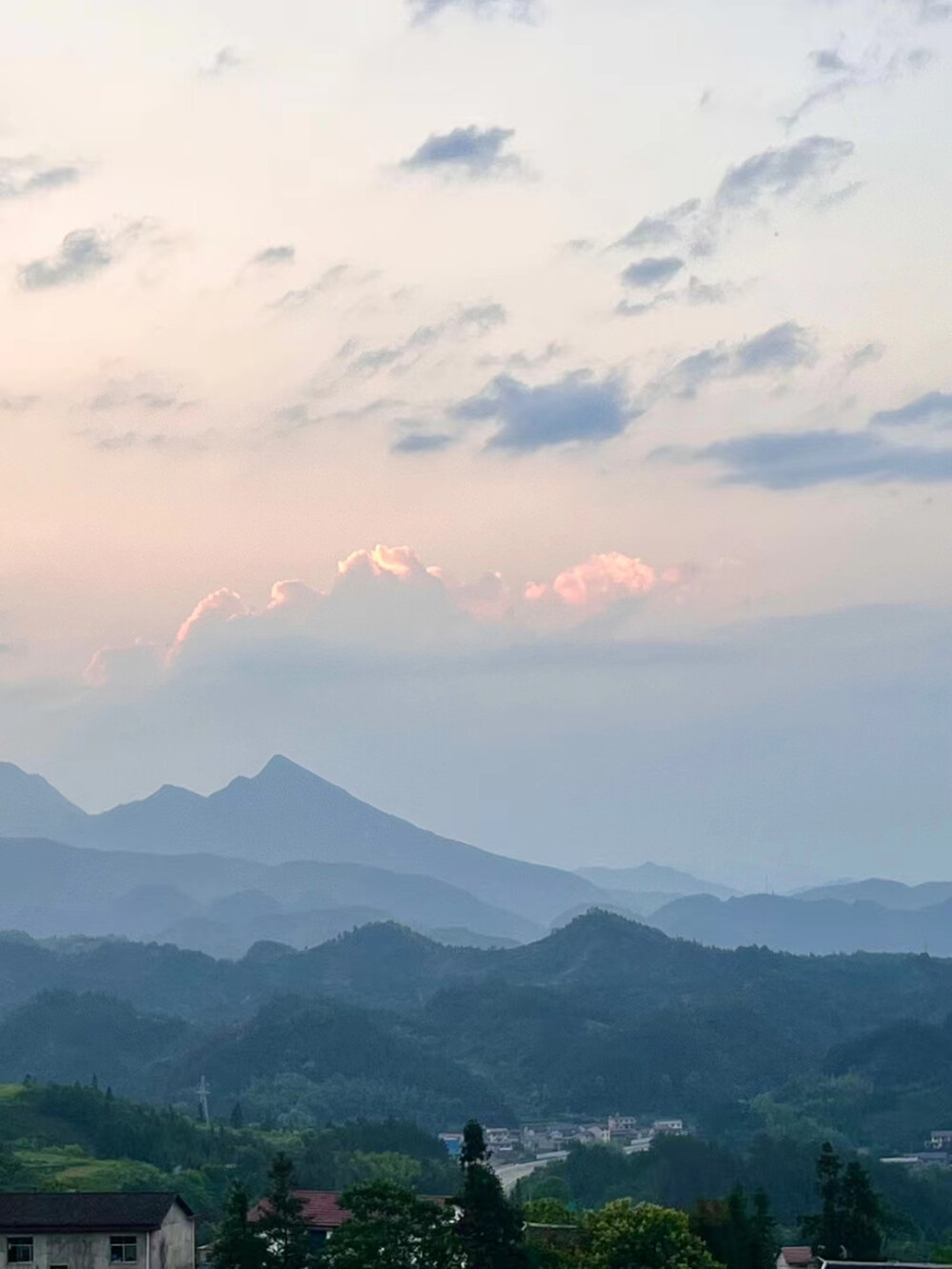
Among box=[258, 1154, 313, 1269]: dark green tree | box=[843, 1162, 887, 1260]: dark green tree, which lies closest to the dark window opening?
box=[258, 1154, 313, 1269]: dark green tree

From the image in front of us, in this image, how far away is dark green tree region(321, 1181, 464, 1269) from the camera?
85.0 m

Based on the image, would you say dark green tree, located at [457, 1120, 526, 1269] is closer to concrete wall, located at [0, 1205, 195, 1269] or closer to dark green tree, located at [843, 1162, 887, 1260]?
concrete wall, located at [0, 1205, 195, 1269]

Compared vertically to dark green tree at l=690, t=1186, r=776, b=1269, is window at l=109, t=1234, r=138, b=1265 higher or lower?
higher

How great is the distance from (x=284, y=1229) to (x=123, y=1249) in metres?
8.93

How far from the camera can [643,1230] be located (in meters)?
91.4

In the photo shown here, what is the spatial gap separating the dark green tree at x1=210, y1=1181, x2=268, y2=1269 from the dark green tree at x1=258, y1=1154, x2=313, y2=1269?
0.40 metres

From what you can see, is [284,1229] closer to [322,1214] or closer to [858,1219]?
[322,1214]

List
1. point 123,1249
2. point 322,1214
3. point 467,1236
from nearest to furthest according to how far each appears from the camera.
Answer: point 467,1236
point 123,1249
point 322,1214

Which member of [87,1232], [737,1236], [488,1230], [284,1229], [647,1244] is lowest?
[737,1236]

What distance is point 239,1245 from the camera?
84312mm


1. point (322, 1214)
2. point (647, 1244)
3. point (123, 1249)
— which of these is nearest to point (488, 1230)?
point (647, 1244)

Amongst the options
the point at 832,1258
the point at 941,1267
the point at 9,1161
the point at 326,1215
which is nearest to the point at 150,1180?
the point at 9,1161

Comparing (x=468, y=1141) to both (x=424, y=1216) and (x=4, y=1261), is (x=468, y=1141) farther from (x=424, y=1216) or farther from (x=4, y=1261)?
(x=4, y=1261)

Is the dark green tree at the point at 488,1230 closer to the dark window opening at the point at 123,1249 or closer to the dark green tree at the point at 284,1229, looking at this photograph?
the dark green tree at the point at 284,1229
